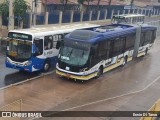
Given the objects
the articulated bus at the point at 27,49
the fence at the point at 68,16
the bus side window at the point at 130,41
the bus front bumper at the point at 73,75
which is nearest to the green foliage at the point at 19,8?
the fence at the point at 68,16

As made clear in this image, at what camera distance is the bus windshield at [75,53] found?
1911cm

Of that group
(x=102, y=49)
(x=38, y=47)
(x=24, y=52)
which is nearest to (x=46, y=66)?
(x=38, y=47)

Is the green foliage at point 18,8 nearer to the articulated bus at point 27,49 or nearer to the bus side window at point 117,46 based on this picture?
the articulated bus at point 27,49

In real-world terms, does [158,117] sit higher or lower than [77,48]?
lower

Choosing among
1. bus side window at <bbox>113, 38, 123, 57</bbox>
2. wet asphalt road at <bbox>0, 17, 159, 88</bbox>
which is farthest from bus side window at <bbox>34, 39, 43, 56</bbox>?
bus side window at <bbox>113, 38, 123, 57</bbox>

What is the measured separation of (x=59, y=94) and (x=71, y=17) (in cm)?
3030

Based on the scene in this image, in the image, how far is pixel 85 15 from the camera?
51250 mm

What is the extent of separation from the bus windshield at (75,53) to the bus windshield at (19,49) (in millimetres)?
2153

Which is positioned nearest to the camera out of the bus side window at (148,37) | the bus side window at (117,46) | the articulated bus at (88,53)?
the articulated bus at (88,53)

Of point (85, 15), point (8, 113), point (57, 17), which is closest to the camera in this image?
point (8, 113)

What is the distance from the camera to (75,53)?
763 inches

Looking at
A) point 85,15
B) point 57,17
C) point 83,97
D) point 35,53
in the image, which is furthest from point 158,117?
point 85,15

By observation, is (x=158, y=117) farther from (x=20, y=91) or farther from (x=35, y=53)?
(x=35, y=53)

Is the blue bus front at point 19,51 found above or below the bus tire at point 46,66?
above
